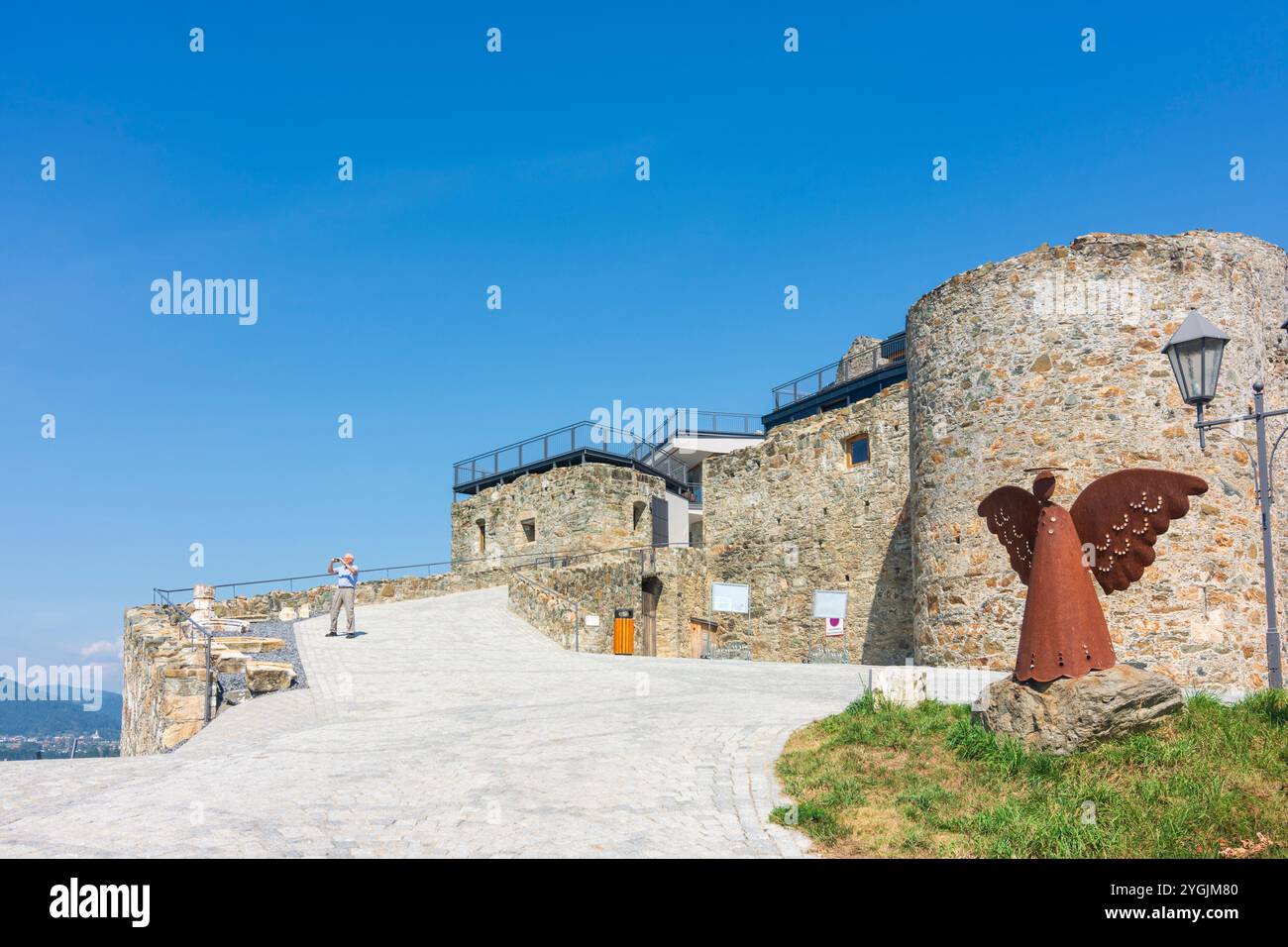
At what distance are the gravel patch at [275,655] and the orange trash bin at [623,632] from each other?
275 inches

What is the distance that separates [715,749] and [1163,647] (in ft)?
26.6

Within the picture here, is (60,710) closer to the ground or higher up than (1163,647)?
closer to the ground

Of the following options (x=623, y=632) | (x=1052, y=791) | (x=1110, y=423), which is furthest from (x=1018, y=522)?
(x=623, y=632)

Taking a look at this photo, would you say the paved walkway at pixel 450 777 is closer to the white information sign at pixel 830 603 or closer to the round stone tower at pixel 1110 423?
the round stone tower at pixel 1110 423

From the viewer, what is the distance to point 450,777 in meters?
7.77

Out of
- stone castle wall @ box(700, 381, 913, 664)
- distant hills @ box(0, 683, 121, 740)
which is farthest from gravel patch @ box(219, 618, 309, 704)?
distant hills @ box(0, 683, 121, 740)

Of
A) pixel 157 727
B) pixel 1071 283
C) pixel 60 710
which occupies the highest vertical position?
pixel 1071 283

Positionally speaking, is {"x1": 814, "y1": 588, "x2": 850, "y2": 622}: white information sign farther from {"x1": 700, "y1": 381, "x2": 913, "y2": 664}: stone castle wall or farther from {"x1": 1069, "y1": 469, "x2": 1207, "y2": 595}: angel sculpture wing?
{"x1": 1069, "y1": 469, "x2": 1207, "y2": 595}: angel sculpture wing

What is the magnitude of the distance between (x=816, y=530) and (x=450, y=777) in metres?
14.8

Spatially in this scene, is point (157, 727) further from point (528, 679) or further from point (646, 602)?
point (646, 602)

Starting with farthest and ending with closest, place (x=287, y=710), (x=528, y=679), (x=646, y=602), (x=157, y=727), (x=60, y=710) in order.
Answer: (x=60, y=710) → (x=646, y=602) → (x=528, y=679) → (x=157, y=727) → (x=287, y=710)

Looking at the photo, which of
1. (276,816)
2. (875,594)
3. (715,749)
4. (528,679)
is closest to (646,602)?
(875,594)

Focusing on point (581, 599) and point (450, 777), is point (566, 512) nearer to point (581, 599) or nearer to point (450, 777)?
point (581, 599)

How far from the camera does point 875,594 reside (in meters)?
19.9
